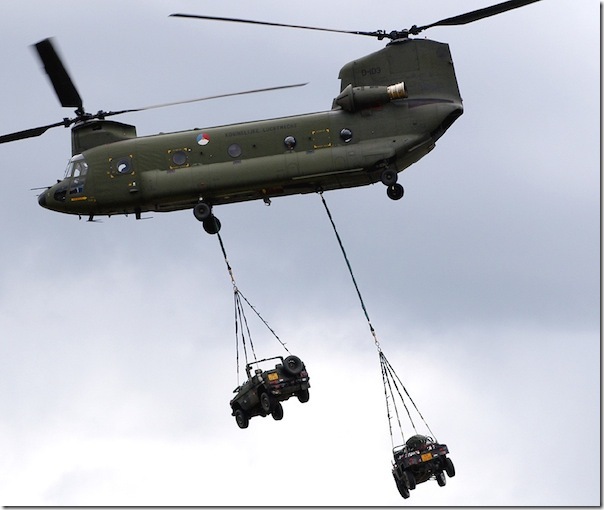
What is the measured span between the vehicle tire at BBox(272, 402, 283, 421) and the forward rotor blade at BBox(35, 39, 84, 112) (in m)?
11.7

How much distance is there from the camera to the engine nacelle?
1603 inches

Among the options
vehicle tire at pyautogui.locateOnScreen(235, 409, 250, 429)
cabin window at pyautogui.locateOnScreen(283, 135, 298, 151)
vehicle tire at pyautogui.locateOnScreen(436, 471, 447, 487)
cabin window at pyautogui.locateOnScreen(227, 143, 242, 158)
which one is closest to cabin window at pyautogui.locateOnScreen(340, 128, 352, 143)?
cabin window at pyautogui.locateOnScreen(283, 135, 298, 151)

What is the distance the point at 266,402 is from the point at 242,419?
1.32 meters

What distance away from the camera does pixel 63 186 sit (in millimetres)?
43031

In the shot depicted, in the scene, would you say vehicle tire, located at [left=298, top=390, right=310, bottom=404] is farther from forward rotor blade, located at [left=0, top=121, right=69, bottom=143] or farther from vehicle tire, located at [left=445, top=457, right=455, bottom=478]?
forward rotor blade, located at [left=0, top=121, right=69, bottom=143]

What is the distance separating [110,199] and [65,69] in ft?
14.3

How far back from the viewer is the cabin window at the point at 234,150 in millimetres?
41281

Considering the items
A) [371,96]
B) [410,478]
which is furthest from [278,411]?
[371,96]

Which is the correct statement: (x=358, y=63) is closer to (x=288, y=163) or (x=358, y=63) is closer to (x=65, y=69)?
(x=288, y=163)

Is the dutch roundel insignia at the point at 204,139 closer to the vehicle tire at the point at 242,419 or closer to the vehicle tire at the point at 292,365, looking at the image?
the vehicle tire at the point at 292,365

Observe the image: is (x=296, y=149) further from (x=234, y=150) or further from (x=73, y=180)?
(x=73, y=180)

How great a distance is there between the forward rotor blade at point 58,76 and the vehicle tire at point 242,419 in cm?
1107

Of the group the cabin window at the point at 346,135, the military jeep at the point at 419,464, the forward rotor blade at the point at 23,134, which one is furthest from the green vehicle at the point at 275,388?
the forward rotor blade at the point at 23,134

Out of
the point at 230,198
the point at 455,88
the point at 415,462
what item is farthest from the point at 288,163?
the point at 415,462
